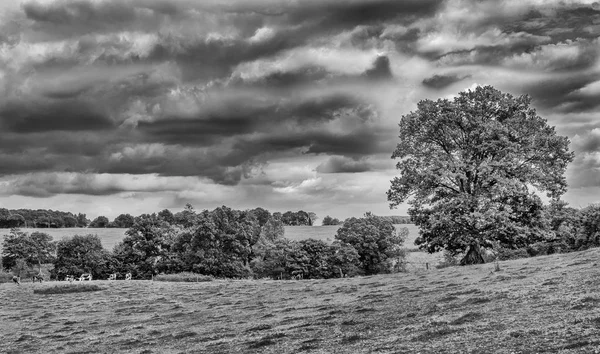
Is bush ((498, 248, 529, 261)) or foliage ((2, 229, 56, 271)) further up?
foliage ((2, 229, 56, 271))

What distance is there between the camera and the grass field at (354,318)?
62.0ft

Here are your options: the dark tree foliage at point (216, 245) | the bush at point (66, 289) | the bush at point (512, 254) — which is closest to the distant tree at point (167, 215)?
the dark tree foliage at point (216, 245)

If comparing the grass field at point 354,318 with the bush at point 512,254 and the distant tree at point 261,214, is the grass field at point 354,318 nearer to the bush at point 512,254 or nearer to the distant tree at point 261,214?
the bush at point 512,254

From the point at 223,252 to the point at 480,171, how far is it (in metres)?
63.0

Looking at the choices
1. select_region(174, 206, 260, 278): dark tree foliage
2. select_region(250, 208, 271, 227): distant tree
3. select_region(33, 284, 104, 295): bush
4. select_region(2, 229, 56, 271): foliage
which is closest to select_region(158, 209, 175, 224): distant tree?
select_region(250, 208, 271, 227): distant tree

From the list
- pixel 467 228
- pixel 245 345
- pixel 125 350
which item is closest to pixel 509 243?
pixel 467 228

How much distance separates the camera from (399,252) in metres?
105

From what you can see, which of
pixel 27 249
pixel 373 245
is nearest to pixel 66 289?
pixel 27 249

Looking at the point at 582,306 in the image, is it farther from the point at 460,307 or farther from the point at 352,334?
the point at 352,334

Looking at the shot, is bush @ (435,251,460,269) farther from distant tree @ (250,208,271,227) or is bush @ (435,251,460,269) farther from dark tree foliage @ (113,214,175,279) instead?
distant tree @ (250,208,271,227)

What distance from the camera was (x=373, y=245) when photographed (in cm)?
10262

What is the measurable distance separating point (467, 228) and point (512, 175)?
7.41 metres

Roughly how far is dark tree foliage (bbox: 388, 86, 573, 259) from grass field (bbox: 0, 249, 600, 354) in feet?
16.2

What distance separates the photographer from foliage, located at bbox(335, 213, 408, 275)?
103 metres
